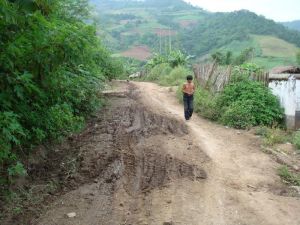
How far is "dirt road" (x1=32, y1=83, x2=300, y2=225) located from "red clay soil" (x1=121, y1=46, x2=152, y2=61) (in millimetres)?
55461

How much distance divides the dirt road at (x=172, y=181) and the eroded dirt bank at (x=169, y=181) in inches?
A: 0.5

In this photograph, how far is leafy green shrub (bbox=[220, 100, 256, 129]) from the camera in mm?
11297

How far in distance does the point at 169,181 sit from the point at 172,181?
0.17ft

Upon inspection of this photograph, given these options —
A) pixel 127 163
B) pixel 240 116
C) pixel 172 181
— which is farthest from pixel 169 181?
pixel 240 116

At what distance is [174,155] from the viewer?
7.96 meters

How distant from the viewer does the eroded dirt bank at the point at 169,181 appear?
18.1ft

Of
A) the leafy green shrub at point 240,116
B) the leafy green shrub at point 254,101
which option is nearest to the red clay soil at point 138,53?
the leafy green shrub at point 254,101

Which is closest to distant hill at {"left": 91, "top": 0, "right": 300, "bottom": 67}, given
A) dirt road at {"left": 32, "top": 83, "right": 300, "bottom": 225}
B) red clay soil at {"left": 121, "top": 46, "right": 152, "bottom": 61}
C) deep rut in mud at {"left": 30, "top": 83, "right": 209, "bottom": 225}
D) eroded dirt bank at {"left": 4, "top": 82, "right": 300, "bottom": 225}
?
red clay soil at {"left": 121, "top": 46, "right": 152, "bottom": 61}

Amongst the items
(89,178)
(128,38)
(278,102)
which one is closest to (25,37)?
(89,178)

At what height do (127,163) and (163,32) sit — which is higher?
(127,163)

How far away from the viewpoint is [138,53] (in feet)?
227

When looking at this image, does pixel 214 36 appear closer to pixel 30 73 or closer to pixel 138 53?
pixel 138 53

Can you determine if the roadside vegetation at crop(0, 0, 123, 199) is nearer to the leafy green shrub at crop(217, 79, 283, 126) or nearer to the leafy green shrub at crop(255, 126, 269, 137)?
the leafy green shrub at crop(255, 126, 269, 137)

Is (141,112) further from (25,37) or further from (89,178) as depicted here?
(25,37)
